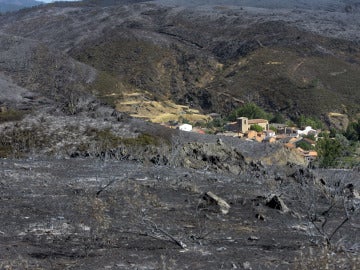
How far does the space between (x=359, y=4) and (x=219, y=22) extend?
1781 inches

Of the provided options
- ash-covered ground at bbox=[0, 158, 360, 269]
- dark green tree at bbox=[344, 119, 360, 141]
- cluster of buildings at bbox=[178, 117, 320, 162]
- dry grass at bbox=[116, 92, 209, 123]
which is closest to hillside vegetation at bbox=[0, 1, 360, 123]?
dry grass at bbox=[116, 92, 209, 123]

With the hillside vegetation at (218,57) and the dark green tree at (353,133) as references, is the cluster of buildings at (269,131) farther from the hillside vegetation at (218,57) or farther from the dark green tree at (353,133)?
the hillside vegetation at (218,57)

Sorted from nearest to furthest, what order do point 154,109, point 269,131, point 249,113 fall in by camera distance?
point 269,131 → point 154,109 → point 249,113

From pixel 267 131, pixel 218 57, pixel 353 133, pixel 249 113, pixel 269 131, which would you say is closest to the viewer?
pixel 267 131

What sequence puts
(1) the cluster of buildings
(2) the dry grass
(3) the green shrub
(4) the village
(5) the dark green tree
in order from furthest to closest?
(3) the green shrub
(2) the dry grass
(5) the dark green tree
(1) the cluster of buildings
(4) the village

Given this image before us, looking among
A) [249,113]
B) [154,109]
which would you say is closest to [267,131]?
[249,113]

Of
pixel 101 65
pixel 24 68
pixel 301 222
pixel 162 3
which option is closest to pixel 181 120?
pixel 24 68

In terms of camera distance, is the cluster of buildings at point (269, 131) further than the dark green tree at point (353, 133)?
No

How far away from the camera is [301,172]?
1380 cm

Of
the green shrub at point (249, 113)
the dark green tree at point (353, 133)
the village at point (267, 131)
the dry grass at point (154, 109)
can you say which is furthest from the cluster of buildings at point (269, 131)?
the dry grass at point (154, 109)

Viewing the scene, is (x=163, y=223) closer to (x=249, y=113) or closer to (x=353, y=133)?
(x=353, y=133)

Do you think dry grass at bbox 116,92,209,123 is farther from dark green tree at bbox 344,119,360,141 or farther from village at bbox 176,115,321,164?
dark green tree at bbox 344,119,360,141

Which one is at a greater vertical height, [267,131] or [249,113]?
[267,131]

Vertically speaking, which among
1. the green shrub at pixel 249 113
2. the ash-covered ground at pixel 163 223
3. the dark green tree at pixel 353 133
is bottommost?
the green shrub at pixel 249 113
